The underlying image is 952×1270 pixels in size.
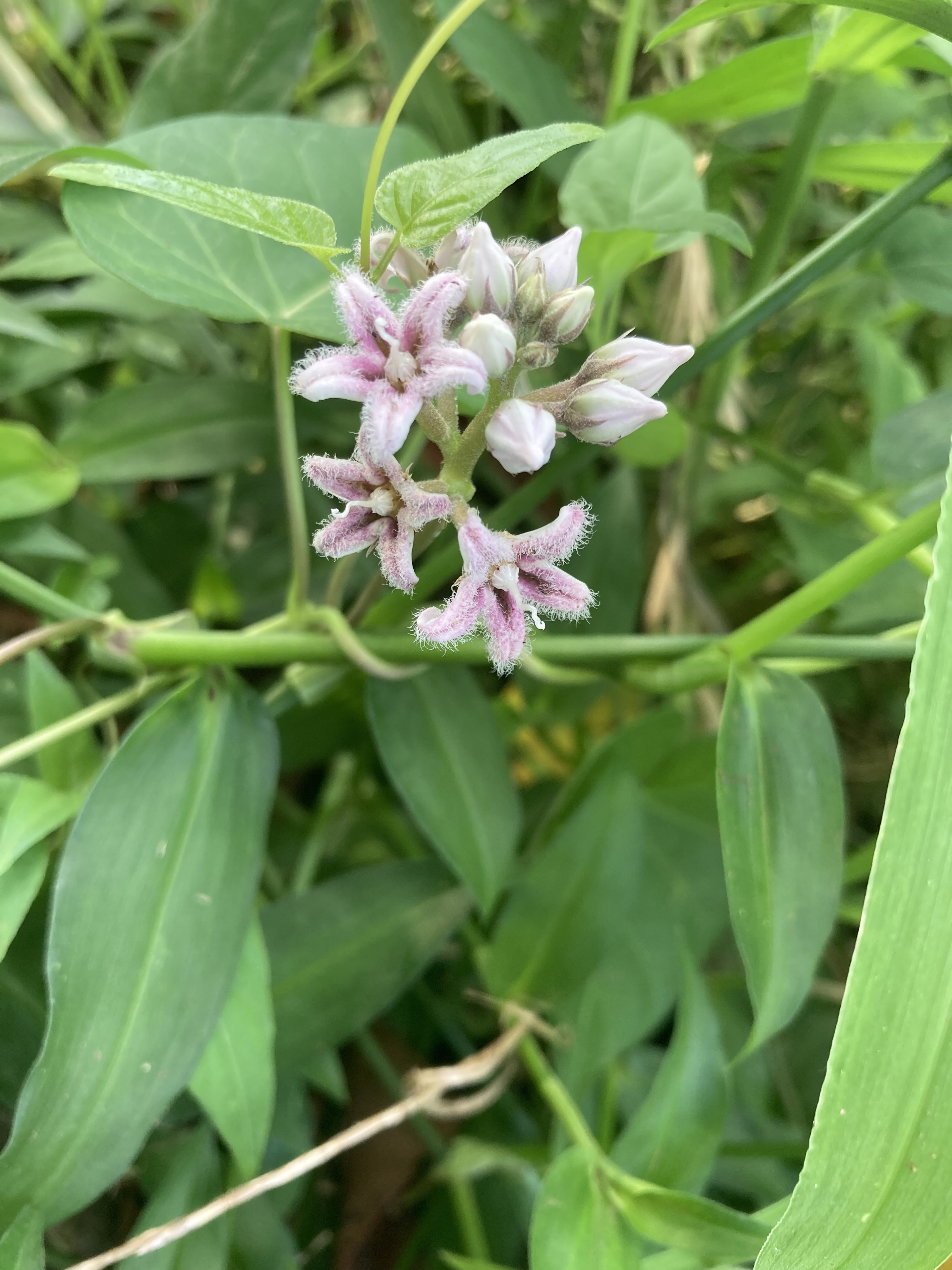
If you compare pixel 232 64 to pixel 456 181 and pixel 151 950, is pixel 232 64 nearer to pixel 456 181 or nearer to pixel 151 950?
pixel 456 181

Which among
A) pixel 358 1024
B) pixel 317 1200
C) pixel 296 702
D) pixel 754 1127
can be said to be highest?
pixel 296 702

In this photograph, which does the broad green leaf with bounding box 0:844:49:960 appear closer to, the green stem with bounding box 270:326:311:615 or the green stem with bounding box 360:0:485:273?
the green stem with bounding box 270:326:311:615

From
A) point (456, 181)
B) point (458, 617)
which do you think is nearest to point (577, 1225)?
point (458, 617)

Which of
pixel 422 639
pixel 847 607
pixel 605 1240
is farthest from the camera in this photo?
pixel 847 607

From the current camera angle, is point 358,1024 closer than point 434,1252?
Yes

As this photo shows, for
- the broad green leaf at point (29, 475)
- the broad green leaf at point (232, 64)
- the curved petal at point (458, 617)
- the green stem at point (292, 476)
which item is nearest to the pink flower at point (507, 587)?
the curved petal at point (458, 617)

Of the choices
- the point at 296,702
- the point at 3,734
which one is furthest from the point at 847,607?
the point at 3,734

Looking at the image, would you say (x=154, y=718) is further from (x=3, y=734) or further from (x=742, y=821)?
(x=742, y=821)

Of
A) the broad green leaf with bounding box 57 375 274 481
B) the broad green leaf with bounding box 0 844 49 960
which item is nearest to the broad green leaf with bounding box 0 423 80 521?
the broad green leaf with bounding box 57 375 274 481
